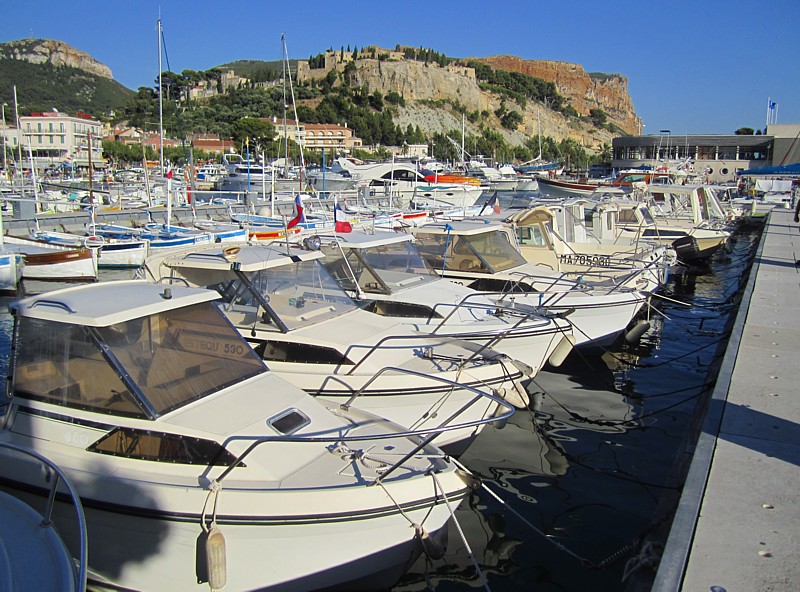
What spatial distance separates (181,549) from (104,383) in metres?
1.66

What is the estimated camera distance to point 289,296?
901 cm

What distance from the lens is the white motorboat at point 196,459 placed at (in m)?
4.93

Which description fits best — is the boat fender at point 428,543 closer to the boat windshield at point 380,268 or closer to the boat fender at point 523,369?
the boat fender at point 523,369

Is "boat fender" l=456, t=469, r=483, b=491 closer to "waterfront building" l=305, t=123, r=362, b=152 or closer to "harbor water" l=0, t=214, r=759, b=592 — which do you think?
"harbor water" l=0, t=214, r=759, b=592

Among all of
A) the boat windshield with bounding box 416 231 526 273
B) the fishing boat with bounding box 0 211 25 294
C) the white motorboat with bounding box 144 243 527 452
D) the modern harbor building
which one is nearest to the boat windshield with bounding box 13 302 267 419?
the white motorboat with bounding box 144 243 527 452

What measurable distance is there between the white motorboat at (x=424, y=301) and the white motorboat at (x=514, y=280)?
1.24 m

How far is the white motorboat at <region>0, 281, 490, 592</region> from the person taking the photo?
493 cm

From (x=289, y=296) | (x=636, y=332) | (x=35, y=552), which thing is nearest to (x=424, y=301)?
(x=289, y=296)

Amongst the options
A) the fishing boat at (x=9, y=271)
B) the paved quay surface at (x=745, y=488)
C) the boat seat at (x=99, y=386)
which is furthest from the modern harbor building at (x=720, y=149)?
the boat seat at (x=99, y=386)

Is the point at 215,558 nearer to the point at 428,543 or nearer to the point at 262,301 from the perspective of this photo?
the point at 428,543

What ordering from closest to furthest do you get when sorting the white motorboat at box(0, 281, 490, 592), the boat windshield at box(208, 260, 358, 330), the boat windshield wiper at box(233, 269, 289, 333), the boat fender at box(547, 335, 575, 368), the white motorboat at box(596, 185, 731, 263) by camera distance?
the white motorboat at box(0, 281, 490, 592)
the boat windshield wiper at box(233, 269, 289, 333)
the boat windshield at box(208, 260, 358, 330)
the boat fender at box(547, 335, 575, 368)
the white motorboat at box(596, 185, 731, 263)

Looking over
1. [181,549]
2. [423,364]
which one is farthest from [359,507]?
[423,364]

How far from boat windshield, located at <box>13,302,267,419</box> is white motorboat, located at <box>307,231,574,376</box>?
400 cm

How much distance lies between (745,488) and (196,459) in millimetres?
4357
